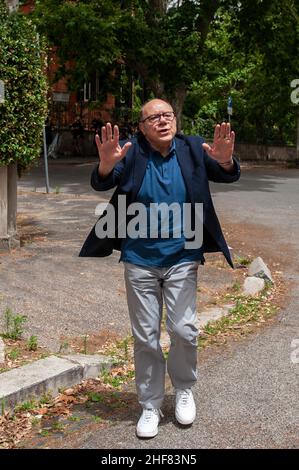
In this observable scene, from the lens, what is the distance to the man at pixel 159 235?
3.83 meters

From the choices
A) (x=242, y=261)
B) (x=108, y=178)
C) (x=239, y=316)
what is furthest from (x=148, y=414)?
(x=242, y=261)

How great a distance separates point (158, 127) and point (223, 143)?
15.3 inches

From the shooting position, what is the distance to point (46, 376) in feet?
14.9

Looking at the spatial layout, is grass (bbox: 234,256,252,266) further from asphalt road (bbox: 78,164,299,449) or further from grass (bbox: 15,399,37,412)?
grass (bbox: 15,399,37,412)

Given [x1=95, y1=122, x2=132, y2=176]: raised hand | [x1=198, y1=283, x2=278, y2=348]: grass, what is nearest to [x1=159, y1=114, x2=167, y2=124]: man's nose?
[x1=95, y1=122, x2=132, y2=176]: raised hand

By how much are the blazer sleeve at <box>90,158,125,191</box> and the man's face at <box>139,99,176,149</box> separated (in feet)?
0.75

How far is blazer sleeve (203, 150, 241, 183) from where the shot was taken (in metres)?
3.89

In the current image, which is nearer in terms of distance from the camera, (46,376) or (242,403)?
(242,403)

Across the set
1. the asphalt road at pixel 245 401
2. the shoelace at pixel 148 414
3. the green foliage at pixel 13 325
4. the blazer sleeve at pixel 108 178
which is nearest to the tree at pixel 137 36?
the asphalt road at pixel 245 401

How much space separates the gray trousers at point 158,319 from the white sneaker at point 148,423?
0.05m

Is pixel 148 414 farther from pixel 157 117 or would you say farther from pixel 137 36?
pixel 137 36

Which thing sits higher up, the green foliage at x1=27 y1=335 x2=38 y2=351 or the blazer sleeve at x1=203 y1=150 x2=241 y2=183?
the blazer sleeve at x1=203 y1=150 x2=241 y2=183

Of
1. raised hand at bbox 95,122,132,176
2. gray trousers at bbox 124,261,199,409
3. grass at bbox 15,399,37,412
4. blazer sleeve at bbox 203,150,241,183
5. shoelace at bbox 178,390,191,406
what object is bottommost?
grass at bbox 15,399,37,412

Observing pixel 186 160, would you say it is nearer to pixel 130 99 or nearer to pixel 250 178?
pixel 250 178
